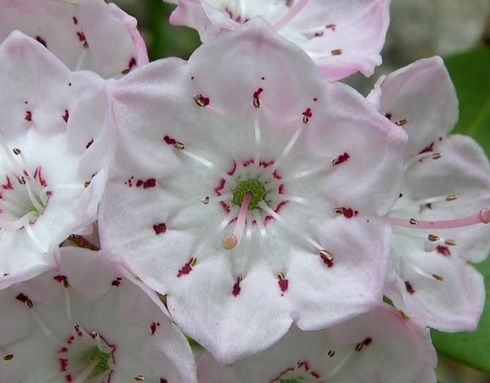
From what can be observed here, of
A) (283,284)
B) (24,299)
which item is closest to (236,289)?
(283,284)

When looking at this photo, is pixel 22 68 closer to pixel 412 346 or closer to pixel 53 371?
pixel 53 371

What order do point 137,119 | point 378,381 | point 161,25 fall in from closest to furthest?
point 137,119
point 378,381
point 161,25

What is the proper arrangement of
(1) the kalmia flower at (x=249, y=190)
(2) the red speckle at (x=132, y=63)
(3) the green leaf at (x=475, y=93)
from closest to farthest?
(1) the kalmia flower at (x=249, y=190)
(2) the red speckle at (x=132, y=63)
(3) the green leaf at (x=475, y=93)

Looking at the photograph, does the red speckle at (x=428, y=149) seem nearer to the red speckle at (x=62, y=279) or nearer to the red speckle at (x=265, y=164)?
the red speckle at (x=265, y=164)

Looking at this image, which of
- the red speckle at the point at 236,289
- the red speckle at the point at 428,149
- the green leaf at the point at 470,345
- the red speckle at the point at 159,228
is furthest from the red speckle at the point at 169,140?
the green leaf at the point at 470,345

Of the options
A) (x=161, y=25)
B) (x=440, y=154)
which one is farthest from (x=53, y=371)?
(x=161, y=25)

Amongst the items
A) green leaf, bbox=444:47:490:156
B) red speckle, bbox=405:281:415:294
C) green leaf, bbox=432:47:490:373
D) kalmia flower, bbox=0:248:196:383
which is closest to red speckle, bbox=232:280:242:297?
A: kalmia flower, bbox=0:248:196:383
